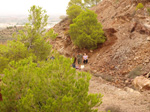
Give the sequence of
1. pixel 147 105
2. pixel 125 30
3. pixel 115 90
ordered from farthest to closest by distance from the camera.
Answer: pixel 125 30, pixel 115 90, pixel 147 105

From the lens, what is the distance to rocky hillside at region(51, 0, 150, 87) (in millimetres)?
13656

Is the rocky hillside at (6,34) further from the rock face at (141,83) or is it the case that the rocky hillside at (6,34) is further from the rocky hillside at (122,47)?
the rock face at (141,83)

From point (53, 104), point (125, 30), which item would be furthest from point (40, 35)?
point (125, 30)

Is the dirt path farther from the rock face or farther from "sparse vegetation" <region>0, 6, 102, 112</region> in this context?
"sparse vegetation" <region>0, 6, 102, 112</region>

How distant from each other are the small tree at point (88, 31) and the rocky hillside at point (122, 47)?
47.7 inches

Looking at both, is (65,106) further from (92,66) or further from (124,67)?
(92,66)

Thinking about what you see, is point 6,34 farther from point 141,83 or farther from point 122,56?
point 141,83

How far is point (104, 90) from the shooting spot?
11.1 metres

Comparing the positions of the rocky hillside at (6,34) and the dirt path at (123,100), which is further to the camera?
the rocky hillside at (6,34)

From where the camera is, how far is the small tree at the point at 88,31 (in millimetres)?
18766

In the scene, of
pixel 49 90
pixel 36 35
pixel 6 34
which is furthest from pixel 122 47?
pixel 6 34

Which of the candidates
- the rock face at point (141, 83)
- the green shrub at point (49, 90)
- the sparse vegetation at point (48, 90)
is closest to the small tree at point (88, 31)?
the rock face at point (141, 83)

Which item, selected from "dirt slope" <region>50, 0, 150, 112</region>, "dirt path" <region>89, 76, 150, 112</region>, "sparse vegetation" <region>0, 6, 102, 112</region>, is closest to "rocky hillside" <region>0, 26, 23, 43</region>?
"dirt slope" <region>50, 0, 150, 112</region>

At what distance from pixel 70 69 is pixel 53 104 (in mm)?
1444
